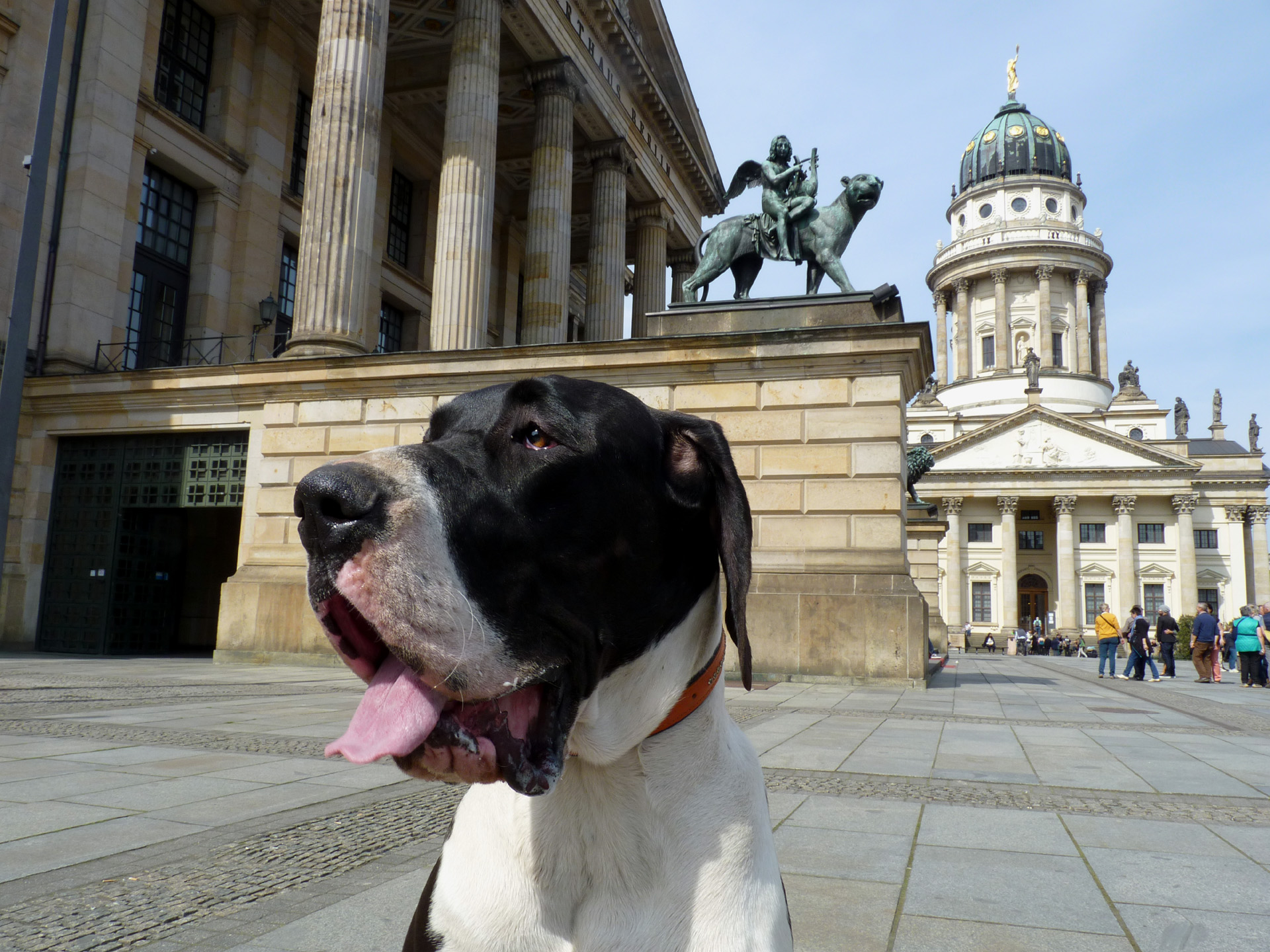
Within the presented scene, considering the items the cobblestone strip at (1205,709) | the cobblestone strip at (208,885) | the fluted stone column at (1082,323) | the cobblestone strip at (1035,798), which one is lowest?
the cobblestone strip at (1205,709)

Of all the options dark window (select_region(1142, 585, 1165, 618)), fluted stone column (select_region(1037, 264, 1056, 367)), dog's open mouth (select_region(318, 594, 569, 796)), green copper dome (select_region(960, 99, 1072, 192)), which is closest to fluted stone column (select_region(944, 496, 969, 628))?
dark window (select_region(1142, 585, 1165, 618))

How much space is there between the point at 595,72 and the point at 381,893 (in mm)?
24003

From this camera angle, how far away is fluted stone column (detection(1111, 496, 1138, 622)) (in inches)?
2628

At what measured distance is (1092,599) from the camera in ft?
224

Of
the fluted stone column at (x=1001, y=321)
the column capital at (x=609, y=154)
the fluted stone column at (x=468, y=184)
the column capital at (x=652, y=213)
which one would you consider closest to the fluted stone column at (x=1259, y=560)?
the fluted stone column at (x=1001, y=321)

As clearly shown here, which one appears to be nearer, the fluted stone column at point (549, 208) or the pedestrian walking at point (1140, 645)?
the pedestrian walking at point (1140, 645)

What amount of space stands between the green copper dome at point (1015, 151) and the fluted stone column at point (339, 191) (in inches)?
3593

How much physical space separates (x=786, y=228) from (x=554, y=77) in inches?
417

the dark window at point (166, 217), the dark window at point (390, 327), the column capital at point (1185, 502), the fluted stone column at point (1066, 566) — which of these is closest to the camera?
the dark window at point (166, 217)

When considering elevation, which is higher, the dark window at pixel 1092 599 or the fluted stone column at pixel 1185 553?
the fluted stone column at pixel 1185 553

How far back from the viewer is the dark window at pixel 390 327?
86.3ft

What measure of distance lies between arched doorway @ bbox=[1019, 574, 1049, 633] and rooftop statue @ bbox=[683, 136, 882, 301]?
6503cm

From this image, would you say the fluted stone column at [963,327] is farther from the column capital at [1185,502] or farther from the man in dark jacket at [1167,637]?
the man in dark jacket at [1167,637]

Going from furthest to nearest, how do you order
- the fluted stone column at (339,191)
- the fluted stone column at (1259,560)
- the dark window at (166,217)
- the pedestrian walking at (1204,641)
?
the fluted stone column at (1259,560) → the pedestrian walking at (1204,641) → the dark window at (166,217) → the fluted stone column at (339,191)
